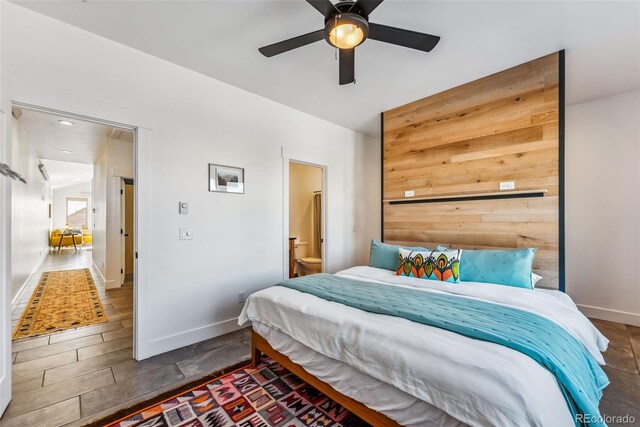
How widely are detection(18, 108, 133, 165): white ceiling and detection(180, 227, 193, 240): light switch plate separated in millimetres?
1950

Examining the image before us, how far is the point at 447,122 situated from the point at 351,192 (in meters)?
1.84

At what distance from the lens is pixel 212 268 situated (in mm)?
2912

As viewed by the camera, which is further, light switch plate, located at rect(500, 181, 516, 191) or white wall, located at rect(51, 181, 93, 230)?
white wall, located at rect(51, 181, 93, 230)

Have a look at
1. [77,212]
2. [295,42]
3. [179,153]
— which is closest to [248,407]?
[179,153]

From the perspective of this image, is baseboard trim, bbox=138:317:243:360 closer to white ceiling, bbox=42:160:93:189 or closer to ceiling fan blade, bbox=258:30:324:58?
ceiling fan blade, bbox=258:30:324:58

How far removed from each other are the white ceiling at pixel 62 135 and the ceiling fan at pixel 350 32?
3078 millimetres

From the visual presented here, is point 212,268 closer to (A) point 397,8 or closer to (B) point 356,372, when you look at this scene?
(B) point 356,372

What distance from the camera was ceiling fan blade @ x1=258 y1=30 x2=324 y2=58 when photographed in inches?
71.9

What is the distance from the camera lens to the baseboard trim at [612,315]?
310 centimetres

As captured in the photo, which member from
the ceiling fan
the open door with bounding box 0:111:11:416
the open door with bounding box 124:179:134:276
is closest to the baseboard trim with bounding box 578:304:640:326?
the ceiling fan

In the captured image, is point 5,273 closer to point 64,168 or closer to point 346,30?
point 346,30

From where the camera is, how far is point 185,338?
8.86 feet

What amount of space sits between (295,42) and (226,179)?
5.40 ft

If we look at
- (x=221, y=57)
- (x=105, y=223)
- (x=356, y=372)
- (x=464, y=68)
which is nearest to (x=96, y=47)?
(x=221, y=57)
